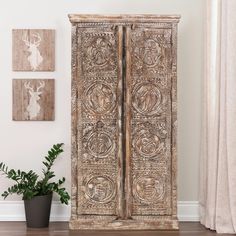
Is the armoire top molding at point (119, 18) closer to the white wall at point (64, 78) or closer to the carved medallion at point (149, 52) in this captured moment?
the carved medallion at point (149, 52)


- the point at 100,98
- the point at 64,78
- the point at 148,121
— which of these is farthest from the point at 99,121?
the point at 64,78

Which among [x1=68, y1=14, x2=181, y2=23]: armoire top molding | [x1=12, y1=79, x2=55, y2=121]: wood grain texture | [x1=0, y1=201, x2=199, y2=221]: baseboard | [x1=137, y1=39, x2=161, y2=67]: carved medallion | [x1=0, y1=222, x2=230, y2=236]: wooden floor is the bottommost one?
[x1=0, y1=222, x2=230, y2=236]: wooden floor

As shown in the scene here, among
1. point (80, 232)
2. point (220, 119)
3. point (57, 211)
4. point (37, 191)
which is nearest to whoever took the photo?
point (220, 119)

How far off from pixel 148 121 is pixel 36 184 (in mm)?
1139

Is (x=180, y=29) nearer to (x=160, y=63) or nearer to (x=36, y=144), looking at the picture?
(x=160, y=63)

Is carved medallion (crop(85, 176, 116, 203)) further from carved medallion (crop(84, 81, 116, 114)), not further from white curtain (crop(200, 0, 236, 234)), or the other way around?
white curtain (crop(200, 0, 236, 234))

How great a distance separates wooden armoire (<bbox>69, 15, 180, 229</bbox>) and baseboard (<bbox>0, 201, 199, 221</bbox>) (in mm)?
429

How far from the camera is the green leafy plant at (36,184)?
4254 mm

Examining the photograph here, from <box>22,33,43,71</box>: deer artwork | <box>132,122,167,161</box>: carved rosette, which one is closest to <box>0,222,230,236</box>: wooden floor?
<box>132,122,167,161</box>: carved rosette

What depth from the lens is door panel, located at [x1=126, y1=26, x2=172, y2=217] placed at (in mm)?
4148

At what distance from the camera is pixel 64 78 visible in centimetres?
462

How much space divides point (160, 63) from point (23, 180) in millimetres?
1556

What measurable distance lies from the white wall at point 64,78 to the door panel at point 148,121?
18.8 inches

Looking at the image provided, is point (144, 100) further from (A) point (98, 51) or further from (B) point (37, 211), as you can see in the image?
(B) point (37, 211)
